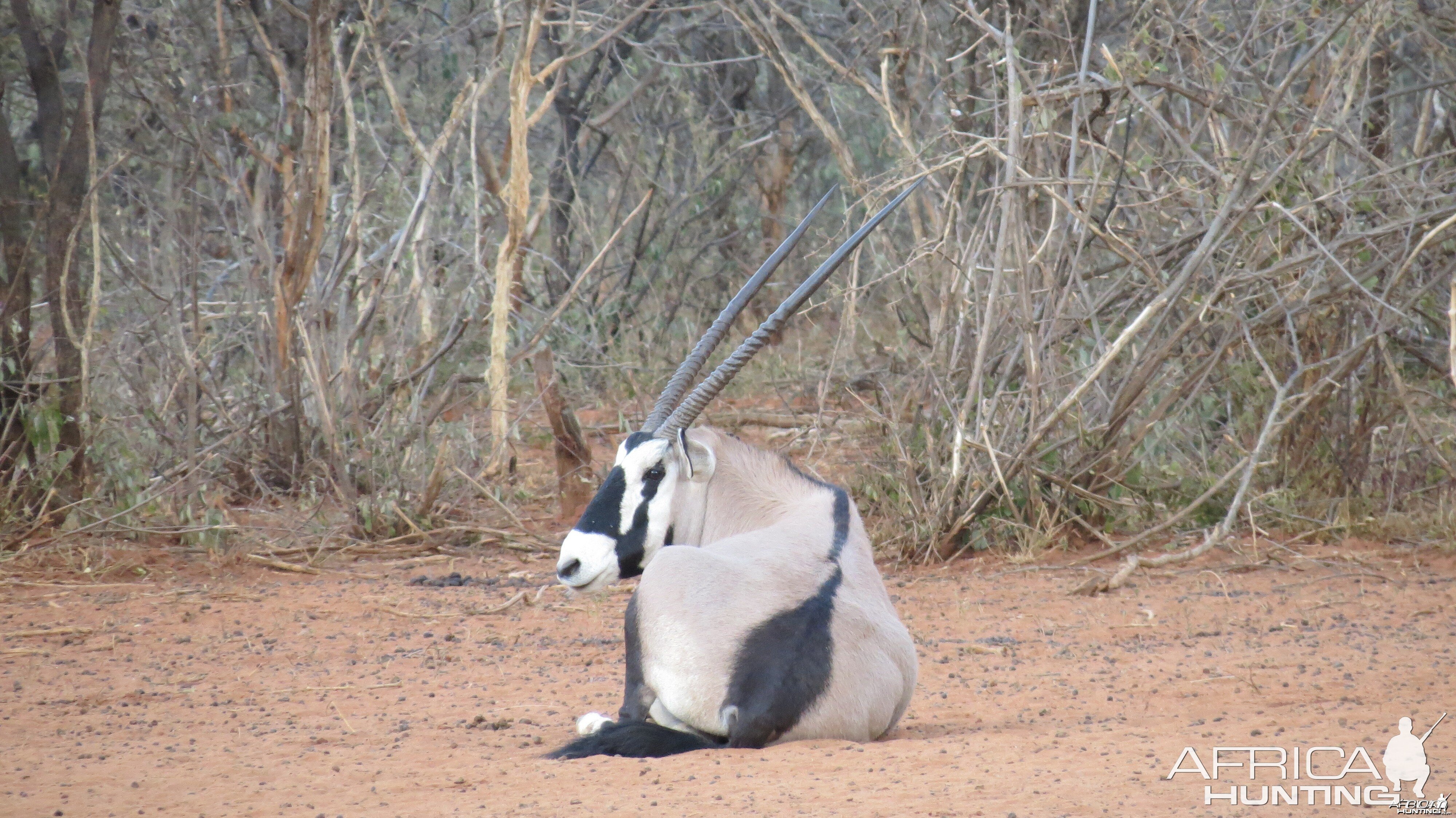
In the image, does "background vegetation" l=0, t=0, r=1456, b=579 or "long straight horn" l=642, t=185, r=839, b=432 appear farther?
"background vegetation" l=0, t=0, r=1456, b=579

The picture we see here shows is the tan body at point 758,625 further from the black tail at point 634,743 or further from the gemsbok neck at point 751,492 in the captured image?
the gemsbok neck at point 751,492

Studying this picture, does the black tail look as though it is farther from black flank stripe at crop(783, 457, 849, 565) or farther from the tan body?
black flank stripe at crop(783, 457, 849, 565)

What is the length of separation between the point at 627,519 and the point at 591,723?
72 cm

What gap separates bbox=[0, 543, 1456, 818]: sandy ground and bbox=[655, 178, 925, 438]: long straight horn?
889 millimetres

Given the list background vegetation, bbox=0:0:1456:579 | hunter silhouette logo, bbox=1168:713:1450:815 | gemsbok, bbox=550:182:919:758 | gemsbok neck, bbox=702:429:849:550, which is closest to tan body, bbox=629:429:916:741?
gemsbok, bbox=550:182:919:758

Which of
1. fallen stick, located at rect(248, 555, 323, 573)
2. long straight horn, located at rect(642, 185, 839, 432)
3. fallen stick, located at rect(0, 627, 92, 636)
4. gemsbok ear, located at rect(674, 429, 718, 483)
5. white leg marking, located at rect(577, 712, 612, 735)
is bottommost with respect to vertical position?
fallen stick, located at rect(248, 555, 323, 573)

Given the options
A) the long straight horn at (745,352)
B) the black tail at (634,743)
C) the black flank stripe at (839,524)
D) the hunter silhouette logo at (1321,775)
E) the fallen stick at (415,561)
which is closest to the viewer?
the hunter silhouette logo at (1321,775)

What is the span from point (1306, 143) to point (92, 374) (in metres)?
5.62

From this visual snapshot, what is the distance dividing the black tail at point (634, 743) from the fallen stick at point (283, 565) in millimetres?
3373

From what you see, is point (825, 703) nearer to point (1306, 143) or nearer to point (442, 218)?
point (1306, 143)

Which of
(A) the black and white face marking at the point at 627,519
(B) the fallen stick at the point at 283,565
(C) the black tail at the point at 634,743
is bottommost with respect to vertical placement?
(B) the fallen stick at the point at 283,565

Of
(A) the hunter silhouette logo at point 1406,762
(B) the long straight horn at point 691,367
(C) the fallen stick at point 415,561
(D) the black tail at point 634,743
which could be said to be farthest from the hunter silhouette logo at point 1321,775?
(C) the fallen stick at point 415,561

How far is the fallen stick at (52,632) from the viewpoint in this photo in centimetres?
515

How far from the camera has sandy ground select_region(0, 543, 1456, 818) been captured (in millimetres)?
2973
